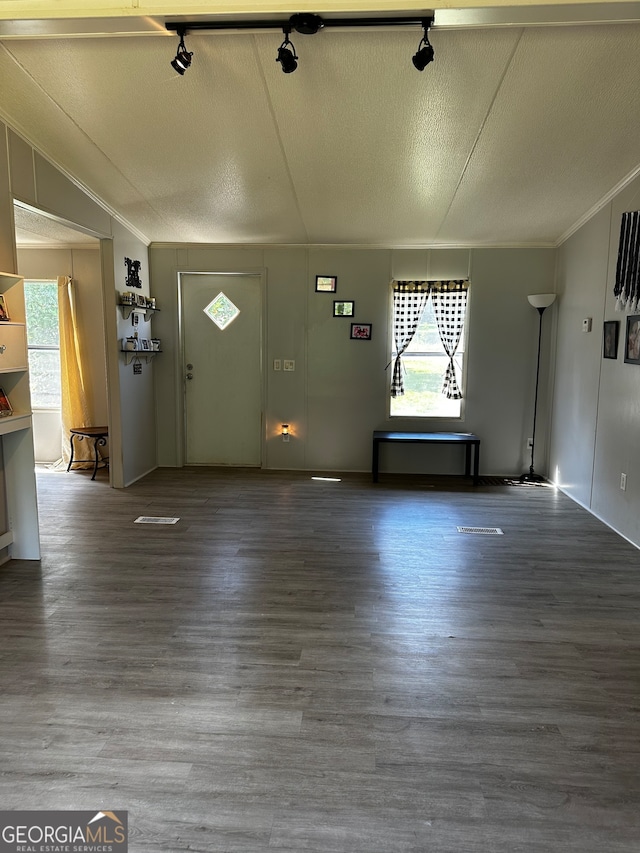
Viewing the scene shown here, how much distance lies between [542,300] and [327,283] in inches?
84.5

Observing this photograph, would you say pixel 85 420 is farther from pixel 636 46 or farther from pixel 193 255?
pixel 636 46

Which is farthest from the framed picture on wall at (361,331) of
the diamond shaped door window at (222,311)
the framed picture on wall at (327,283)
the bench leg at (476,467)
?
the bench leg at (476,467)

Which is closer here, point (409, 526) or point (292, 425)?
point (409, 526)

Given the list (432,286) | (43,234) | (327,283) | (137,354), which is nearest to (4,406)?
(137,354)

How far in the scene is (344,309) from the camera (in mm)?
5605

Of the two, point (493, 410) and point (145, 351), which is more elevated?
point (145, 351)

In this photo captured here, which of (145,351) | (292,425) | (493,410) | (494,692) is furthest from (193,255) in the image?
(494,692)

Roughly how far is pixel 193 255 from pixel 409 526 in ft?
12.1

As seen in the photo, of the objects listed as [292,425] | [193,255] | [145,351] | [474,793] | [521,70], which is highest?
[521,70]

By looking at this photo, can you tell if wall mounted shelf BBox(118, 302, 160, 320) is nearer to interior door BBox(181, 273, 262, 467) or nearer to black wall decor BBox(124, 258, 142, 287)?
black wall decor BBox(124, 258, 142, 287)

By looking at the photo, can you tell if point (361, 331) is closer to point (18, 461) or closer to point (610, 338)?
point (610, 338)

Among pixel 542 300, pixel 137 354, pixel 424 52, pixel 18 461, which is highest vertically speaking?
pixel 424 52

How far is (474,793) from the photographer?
5.27ft

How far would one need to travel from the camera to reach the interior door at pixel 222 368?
18.9ft
